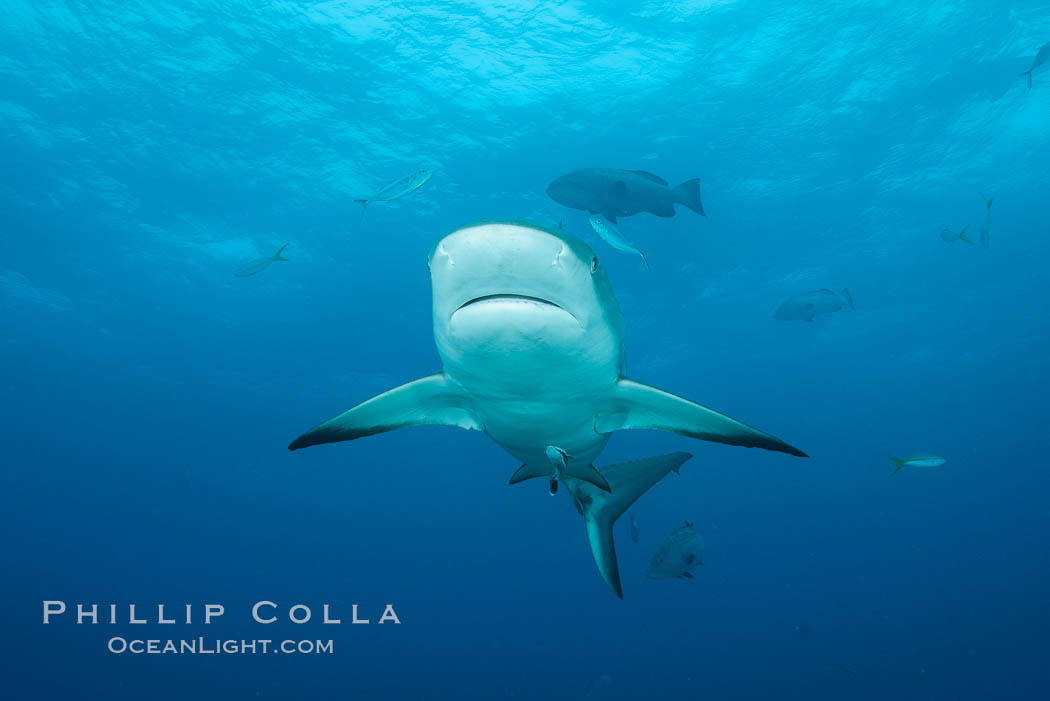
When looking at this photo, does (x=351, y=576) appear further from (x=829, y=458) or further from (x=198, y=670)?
(x=829, y=458)

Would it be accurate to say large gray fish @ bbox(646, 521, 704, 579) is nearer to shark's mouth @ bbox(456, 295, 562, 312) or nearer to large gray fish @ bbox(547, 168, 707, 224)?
large gray fish @ bbox(547, 168, 707, 224)

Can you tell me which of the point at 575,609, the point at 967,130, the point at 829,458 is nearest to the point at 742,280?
the point at 967,130

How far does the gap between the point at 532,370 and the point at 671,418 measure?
1126 millimetres

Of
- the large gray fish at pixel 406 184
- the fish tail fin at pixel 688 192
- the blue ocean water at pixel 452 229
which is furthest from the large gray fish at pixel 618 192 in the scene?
the large gray fish at pixel 406 184

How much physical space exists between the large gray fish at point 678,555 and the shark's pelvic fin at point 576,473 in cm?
409

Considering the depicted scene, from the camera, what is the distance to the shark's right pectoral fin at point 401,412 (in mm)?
3617

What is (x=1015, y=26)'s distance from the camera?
12.2 meters

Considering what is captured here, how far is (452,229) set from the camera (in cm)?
208

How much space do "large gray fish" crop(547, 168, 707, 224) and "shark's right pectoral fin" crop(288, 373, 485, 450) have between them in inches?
217

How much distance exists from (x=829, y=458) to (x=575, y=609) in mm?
51031

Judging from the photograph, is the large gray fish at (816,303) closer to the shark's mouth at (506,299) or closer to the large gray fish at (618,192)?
the large gray fish at (618,192)

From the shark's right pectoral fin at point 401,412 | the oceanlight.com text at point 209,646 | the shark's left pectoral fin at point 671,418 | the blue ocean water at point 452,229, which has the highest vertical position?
the blue ocean water at point 452,229

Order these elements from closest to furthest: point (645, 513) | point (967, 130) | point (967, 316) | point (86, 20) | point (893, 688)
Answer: point (86, 20), point (967, 130), point (967, 316), point (893, 688), point (645, 513)

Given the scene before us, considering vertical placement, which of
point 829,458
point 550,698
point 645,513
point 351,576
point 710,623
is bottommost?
point 550,698
